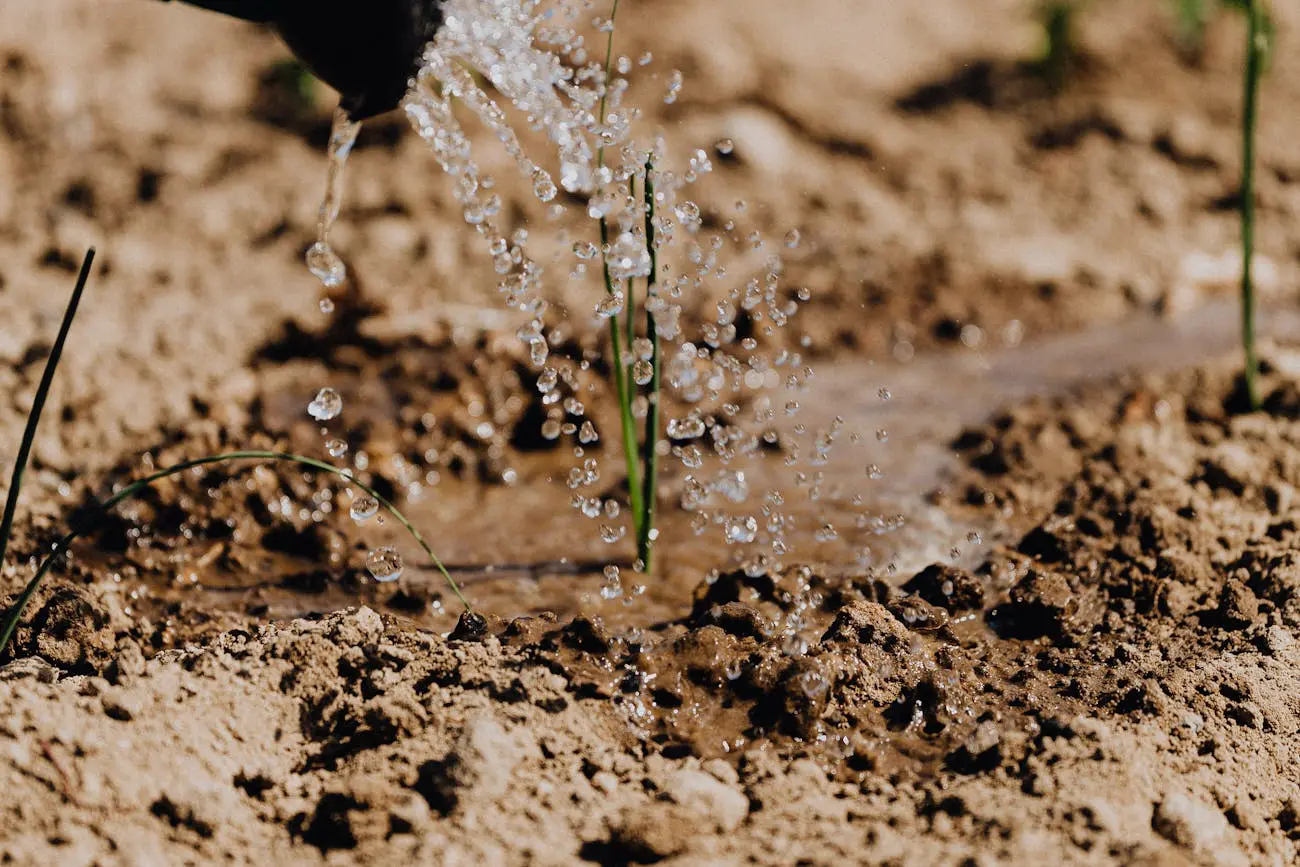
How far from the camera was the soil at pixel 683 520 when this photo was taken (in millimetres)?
1720

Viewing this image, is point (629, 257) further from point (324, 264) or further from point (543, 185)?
point (324, 264)

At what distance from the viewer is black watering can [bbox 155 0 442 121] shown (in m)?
1.73

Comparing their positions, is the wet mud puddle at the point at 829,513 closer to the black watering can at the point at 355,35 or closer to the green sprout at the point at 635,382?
the green sprout at the point at 635,382

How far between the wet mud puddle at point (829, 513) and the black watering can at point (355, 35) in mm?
1031

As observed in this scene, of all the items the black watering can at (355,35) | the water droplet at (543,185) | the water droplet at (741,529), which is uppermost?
the black watering can at (355,35)

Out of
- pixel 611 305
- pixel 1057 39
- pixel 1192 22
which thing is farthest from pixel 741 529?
pixel 1192 22

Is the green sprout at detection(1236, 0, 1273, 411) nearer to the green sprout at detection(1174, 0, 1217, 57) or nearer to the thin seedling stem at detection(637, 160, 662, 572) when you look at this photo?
the thin seedling stem at detection(637, 160, 662, 572)

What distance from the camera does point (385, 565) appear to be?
236 centimetres

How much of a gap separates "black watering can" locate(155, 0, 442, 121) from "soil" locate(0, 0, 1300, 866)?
3.08 ft

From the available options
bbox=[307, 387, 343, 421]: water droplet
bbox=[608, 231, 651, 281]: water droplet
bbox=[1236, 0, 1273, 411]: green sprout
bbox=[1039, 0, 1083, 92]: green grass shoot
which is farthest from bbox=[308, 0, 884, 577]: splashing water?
bbox=[1039, 0, 1083, 92]: green grass shoot

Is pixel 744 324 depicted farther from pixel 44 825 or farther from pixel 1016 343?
pixel 44 825

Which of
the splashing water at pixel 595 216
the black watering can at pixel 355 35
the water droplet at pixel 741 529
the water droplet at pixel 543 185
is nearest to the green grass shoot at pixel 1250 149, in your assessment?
the splashing water at pixel 595 216

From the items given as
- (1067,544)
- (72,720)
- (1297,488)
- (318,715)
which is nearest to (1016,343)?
(1297,488)

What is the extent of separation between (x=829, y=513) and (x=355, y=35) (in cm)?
154
